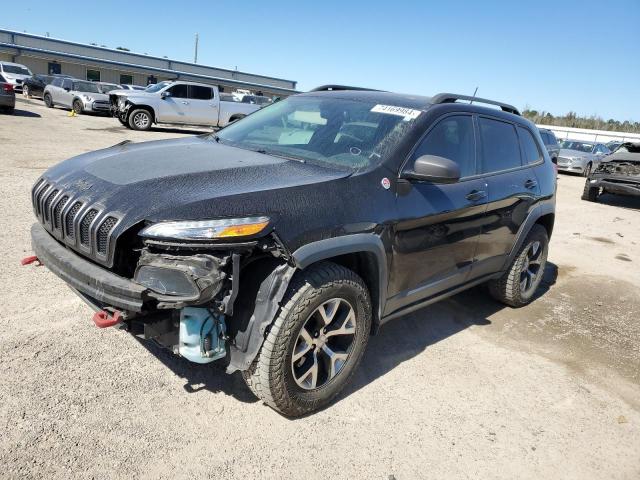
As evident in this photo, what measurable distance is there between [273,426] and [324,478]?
451 millimetres

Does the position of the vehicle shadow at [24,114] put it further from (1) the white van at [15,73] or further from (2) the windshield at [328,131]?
(2) the windshield at [328,131]

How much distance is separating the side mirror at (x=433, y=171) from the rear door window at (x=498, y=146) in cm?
99

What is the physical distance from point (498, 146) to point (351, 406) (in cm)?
252

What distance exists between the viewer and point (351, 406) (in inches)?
119

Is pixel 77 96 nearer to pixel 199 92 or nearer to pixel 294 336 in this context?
pixel 199 92

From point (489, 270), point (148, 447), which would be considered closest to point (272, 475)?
point (148, 447)

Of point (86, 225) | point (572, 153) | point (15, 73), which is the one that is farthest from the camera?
point (15, 73)

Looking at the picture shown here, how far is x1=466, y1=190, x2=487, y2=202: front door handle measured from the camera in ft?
11.9

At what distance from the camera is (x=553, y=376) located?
369 centimetres

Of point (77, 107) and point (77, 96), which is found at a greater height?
point (77, 96)

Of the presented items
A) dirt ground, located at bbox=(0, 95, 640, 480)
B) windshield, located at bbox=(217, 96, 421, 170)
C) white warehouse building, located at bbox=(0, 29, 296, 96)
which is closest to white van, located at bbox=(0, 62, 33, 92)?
white warehouse building, located at bbox=(0, 29, 296, 96)

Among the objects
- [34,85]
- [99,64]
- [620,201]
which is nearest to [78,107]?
[34,85]

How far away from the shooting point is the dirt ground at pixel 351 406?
2.47 metres

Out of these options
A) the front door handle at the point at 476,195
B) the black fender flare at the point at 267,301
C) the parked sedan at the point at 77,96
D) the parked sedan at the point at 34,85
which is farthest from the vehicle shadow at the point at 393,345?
the parked sedan at the point at 34,85
